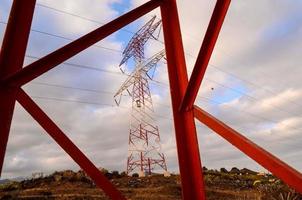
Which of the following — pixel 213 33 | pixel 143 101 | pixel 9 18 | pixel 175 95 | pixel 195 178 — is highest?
pixel 143 101

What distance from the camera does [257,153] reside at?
4082mm

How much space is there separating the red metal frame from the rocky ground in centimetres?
959

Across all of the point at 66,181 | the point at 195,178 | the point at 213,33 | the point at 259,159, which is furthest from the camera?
the point at 66,181

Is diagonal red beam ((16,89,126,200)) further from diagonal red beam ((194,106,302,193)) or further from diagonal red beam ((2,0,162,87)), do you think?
diagonal red beam ((194,106,302,193))

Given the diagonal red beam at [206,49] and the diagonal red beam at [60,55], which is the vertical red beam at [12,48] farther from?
the diagonal red beam at [206,49]

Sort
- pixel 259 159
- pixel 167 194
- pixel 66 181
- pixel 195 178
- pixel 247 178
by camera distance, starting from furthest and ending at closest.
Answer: pixel 247 178, pixel 66 181, pixel 167 194, pixel 195 178, pixel 259 159

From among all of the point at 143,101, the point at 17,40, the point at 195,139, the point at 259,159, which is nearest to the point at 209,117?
the point at 195,139

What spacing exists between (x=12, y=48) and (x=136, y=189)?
15845mm

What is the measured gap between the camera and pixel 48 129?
489cm

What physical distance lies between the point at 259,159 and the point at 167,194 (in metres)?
14.8

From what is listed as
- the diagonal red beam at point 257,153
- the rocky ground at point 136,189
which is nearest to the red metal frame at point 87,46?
the diagonal red beam at point 257,153

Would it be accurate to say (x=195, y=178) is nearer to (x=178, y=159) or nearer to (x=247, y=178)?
(x=178, y=159)

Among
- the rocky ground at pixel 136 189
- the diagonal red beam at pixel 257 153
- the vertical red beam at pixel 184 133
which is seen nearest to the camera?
the diagonal red beam at pixel 257 153

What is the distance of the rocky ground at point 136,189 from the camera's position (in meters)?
16.4
